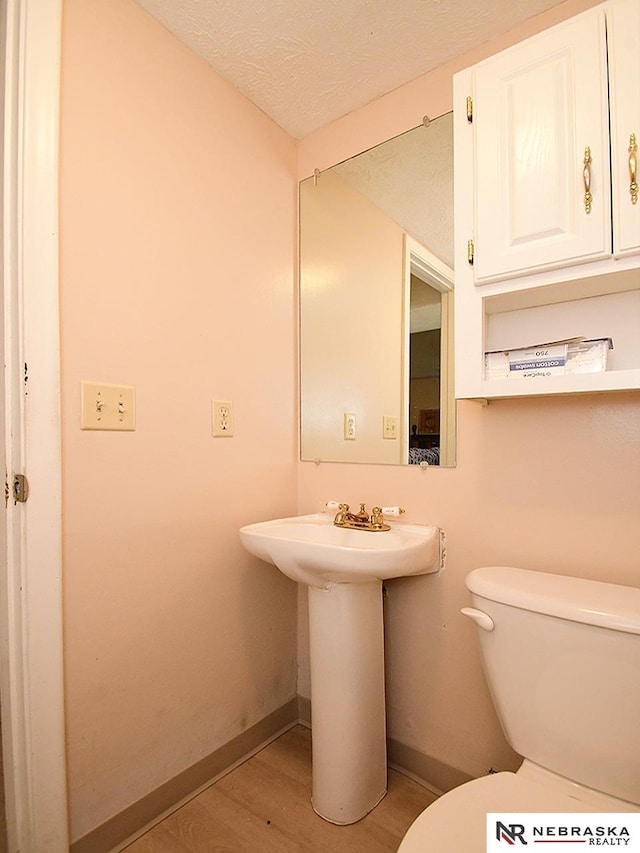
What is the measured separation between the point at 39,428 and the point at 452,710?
4.55 feet

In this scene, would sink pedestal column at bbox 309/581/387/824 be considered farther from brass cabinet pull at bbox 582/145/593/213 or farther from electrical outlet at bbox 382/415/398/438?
brass cabinet pull at bbox 582/145/593/213

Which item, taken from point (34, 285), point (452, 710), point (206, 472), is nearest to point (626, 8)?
point (34, 285)

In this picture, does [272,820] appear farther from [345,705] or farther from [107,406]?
[107,406]

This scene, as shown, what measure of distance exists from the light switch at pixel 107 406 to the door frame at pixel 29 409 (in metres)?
0.09

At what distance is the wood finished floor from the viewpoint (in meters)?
1.22

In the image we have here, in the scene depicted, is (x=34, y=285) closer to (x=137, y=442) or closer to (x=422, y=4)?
(x=137, y=442)

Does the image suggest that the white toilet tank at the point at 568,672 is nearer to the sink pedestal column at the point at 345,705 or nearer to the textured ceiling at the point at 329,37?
the sink pedestal column at the point at 345,705

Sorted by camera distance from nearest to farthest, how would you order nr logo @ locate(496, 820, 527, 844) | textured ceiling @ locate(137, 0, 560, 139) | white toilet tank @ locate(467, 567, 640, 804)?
nr logo @ locate(496, 820, 527, 844) < white toilet tank @ locate(467, 567, 640, 804) < textured ceiling @ locate(137, 0, 560, 139)

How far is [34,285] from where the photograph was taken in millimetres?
1029

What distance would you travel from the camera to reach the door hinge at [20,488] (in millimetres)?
Result: 1027

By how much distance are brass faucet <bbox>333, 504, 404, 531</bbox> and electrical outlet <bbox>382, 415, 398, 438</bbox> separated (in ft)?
0.82

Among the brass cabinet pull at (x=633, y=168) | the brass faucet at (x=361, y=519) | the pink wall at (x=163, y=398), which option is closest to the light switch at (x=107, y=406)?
the pink wall at (x=163, y=398)

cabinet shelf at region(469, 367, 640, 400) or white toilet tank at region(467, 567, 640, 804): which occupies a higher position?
cabinet shelf at region(469, 367, 640, 400)

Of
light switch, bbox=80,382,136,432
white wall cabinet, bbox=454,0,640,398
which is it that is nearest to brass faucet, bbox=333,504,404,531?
white wall cabinet, bbox=454,0,640,398
